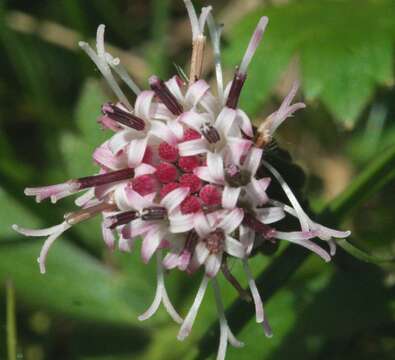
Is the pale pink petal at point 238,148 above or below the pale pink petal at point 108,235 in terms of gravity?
above

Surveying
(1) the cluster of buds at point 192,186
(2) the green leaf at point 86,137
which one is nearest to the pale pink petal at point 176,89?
(1) the cluster of buds at point 192,186

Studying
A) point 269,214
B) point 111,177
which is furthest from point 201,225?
point 111,177

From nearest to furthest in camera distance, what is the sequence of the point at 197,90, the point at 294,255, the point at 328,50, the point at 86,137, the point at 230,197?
the point at 230,197 → the point at 197,90 → the point at 294,255 → the point at 328,50 → the point at 86,137

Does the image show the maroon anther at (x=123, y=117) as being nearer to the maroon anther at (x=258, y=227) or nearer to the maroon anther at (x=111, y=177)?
the maroon anther at (x=111, y=177)

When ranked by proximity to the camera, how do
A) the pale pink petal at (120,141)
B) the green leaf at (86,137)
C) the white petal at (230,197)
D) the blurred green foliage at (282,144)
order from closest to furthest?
the white petal at (230,197) < the pale pink petal at (120,141) < the blurred green foliage at (282,144) < the green leaf at (86,137)

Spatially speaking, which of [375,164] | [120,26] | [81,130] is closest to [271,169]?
[375,164]

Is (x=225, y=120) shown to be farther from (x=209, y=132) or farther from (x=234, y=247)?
(x=234, y=247)
